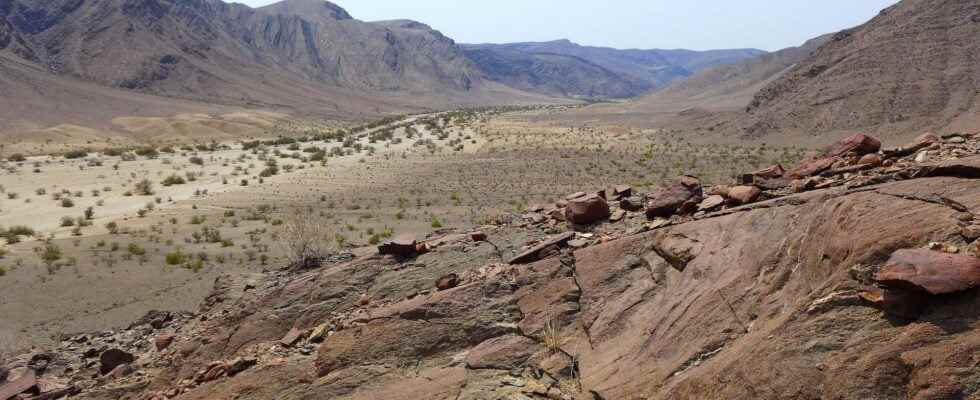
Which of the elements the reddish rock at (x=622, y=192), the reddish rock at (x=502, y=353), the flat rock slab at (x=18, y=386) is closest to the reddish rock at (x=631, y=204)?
the reddish rock at (x=622, y=192)

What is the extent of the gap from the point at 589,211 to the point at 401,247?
278 centimetres

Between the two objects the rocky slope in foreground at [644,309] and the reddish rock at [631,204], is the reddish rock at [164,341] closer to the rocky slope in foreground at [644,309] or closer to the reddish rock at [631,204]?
the rocky slope in foreground at [644,309]

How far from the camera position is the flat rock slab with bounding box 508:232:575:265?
26.0 feet

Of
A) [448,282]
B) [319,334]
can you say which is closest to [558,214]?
[448,282]

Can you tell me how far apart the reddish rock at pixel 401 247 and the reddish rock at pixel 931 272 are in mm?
6321

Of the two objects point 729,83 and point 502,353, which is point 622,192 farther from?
point 729,83

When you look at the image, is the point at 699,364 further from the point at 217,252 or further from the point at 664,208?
the point at 217,252

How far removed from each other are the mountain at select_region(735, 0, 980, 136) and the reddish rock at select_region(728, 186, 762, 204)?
113ft

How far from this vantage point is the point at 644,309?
20.1ft

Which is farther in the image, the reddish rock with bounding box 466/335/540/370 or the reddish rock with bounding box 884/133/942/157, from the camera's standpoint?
the reddish rock with bounding box 884/133/942/157

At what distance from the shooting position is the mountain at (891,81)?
3941 cm

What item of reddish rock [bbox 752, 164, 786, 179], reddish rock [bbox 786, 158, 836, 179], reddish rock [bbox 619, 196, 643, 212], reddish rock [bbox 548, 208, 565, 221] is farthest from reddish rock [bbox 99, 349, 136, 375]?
reddish rock [bbox 786, 158, 836, 179]

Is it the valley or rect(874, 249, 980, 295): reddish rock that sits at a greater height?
rect(874, 249, 980, 295): reddish rock

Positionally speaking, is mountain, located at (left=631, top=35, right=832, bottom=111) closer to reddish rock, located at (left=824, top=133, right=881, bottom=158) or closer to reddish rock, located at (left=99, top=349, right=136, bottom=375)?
reddish rock, located at (left=824, top=133, right=881, bottom=158)
